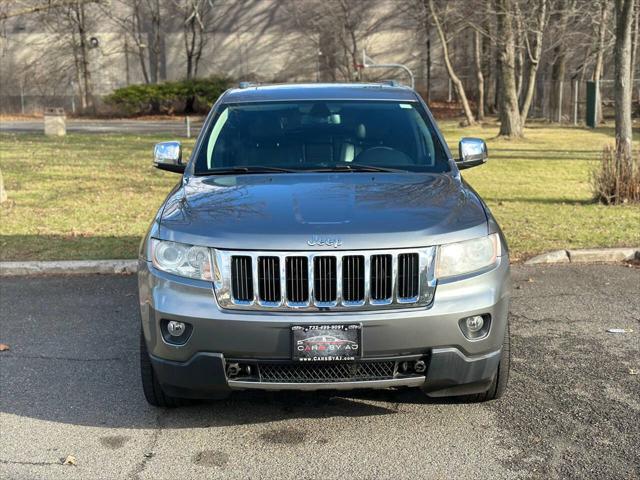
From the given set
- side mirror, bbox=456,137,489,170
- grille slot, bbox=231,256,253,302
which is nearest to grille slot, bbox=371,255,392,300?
grille slot, bbox=231,256,253,302

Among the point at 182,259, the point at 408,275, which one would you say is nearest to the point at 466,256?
the point at 408,275

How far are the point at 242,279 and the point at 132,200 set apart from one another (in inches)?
319

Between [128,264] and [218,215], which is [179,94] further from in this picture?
[218,215]

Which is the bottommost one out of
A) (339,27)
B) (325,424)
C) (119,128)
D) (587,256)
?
(119,128)

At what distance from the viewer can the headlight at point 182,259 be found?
3852 mm

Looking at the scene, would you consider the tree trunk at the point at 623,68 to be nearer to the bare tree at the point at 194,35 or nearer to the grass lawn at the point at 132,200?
the grass lawn at the point at 132,200

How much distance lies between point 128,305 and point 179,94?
1441 inches

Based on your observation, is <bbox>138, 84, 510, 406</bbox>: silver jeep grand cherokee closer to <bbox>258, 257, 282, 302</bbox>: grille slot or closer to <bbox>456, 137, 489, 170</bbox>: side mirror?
<bbox>258, 257, 282, 302</bbox>: grille slot

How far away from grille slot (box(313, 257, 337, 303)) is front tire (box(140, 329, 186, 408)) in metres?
1.03

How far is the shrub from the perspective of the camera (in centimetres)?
1045

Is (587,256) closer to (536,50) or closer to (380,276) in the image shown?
(380,276)

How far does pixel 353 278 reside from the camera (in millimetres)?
3781

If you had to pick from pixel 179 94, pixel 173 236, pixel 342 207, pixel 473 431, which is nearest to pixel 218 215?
pixel 173 236

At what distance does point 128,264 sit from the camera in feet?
Result: 25.0
